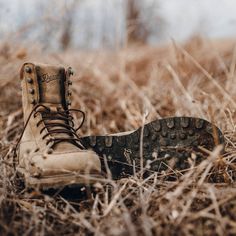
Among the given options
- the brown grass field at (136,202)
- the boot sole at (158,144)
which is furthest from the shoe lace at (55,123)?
the brown grass field at (136,202)

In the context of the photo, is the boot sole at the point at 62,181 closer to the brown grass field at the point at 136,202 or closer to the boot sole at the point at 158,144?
the brown grass field at the point at 136,202

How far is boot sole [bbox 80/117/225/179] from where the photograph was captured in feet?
5.72

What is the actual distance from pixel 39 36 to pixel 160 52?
10.8 feet

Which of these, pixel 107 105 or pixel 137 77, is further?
A: pixel 137 77

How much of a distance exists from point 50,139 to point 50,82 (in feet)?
0.92

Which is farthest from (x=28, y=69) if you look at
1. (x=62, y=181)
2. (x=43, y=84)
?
(x=62, y=181)

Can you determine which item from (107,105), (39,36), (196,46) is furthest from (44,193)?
(196,46)

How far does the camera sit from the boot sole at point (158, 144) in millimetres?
1742

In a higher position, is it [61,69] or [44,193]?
[61,69]

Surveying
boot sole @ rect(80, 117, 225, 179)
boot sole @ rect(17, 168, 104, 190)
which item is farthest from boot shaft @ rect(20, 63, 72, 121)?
boot sole @ rect(17, 168, 104, 190)

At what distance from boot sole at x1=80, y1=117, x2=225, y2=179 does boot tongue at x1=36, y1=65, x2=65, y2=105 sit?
236mm

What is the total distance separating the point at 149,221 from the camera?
4.09 feet

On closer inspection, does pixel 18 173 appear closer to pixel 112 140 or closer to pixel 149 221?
pixel 112 140

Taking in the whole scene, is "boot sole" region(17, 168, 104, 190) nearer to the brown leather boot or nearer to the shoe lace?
the brown leather boot
